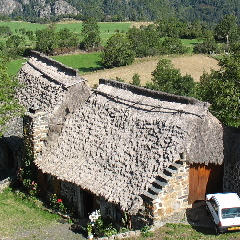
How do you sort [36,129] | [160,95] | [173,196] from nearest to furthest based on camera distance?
1. [173,196]
2. [160,95]
3. [36,129]

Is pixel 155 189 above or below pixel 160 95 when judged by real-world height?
below

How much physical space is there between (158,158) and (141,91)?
395cm

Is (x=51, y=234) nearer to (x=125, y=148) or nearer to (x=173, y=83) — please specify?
(x=125, y=148)

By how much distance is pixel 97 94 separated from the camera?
20.0 meters

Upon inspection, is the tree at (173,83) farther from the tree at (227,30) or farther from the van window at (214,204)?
the tree at (227,30)

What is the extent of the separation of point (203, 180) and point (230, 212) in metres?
2.23

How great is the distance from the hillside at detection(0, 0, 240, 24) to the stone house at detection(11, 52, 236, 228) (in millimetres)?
156070

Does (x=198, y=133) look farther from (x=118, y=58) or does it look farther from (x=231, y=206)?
(x=118, y=58)

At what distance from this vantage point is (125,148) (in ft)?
54.6

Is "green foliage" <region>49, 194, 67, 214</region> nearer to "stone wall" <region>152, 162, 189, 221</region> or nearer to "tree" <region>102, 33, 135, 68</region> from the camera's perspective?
"stone wall" <region>152, 162, 189, 221</region>

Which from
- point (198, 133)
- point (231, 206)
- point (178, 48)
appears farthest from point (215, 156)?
point (178, 48)

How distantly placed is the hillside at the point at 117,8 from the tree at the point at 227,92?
6077 inches

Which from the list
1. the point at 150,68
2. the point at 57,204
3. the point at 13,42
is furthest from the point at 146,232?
the point at 13,42

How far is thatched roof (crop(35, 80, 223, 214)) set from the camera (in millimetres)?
15281
